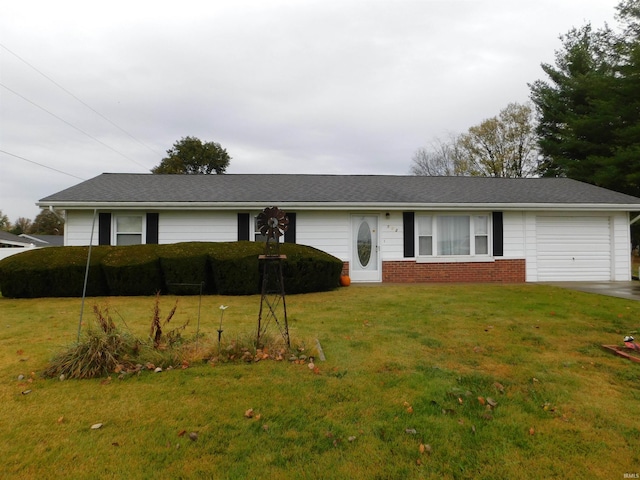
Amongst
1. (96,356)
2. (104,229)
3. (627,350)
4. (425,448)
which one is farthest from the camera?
(104,229)

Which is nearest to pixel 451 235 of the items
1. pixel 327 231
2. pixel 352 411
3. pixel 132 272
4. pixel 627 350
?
pixel 327 231

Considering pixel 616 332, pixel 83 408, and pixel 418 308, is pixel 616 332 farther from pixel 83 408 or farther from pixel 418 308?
pixel 83 408

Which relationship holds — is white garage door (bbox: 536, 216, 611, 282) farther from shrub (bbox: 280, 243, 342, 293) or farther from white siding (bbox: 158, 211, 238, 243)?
white siding (bbox: 158, 211, 238, 243)

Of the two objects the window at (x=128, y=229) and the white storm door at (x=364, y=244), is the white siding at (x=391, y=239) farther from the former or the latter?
the window at (x=128, y=229)

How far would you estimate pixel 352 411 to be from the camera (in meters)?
2.85

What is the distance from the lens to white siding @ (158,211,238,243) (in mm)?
10977

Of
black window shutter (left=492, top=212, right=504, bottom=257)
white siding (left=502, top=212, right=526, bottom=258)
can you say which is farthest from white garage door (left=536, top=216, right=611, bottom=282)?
black window shutter (left=492, top=212, right=504, bottom=257)

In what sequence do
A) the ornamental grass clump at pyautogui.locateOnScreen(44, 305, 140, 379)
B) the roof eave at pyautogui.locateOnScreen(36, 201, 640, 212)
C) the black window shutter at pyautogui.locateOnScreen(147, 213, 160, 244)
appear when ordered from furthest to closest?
the black window shutter at pyautogui.locateOnScreen(147, 213, 160, 244) < the roof eave at pyautogui.locateOnScreen(36, 201, 640, 212) < the ornamental grass clump at pyautogui.locateOnScreen(44, 305, 140, 379)

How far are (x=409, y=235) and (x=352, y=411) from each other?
9088 millimetres

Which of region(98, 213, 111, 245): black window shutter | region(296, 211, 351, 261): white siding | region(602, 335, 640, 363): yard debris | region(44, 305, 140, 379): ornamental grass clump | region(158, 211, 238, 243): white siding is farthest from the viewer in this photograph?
region(296, 211, 351, 261): white siding

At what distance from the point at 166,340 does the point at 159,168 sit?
33.9 meters

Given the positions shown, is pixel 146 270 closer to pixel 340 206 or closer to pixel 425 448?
pixel 340 206

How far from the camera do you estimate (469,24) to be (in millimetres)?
10828

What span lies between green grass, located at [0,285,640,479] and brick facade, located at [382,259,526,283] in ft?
19.6
